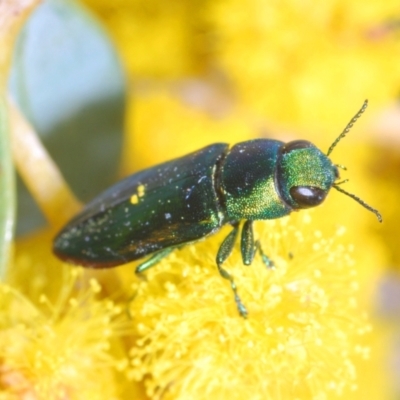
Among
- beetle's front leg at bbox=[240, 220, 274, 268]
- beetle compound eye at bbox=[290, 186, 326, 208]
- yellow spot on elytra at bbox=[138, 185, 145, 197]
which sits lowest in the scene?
beetle's front leg at bbox=[240, 220, 274, 268]

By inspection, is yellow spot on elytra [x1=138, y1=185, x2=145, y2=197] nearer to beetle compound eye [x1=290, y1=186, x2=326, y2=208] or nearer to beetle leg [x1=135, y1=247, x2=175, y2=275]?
beetle leg [x1=135, y1=247, x2=175, y2=275]

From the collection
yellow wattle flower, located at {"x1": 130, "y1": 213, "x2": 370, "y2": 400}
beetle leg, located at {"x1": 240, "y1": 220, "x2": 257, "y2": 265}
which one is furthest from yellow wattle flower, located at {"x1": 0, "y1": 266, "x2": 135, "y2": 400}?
beetle leg, located at {"x1": 240, "y1": 220, "x2": 257, "y2": 265}

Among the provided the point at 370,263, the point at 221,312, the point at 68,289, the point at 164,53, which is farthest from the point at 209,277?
the point at 164,53

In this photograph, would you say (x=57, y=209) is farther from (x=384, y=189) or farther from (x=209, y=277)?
(x=384, y=189)

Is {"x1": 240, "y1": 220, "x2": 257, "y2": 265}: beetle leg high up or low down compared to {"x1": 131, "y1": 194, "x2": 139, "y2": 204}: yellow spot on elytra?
down

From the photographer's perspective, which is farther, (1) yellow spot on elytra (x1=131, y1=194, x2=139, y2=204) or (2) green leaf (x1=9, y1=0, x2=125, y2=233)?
(2) green leaf (x1=9, y1=0, x2=125, y2=233)

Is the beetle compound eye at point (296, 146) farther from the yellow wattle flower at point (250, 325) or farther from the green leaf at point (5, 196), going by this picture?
the green leaf at point (5, 196)

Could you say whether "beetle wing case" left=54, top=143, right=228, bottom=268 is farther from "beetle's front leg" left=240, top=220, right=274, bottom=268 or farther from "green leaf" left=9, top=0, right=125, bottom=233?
"green leaf" left=9, top=0, right=125, bottom=233

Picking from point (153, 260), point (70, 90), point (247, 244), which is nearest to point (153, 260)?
point (153, 260)
